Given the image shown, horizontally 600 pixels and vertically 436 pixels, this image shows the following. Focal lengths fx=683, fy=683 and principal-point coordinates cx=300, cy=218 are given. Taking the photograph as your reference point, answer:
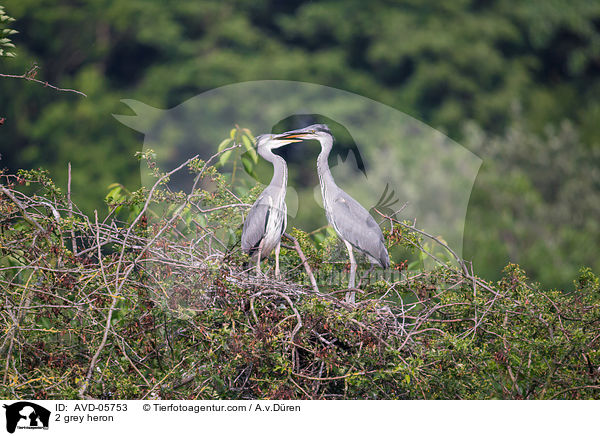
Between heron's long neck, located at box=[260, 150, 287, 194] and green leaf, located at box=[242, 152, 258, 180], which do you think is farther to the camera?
green leaf, located at box=[242, 152, 258, 180]

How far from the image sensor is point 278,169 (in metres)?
2.08

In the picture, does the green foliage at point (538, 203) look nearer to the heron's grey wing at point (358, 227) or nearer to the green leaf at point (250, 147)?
the green leaf at point (250, 147)

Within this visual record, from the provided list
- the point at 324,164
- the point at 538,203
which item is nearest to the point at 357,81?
the point at 538,203

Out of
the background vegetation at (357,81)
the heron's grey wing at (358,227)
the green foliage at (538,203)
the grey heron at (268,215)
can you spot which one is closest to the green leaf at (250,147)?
the grey heron at (268,215)

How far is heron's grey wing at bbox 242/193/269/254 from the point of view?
6.72 feet

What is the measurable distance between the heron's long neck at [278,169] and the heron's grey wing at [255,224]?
0.06 m

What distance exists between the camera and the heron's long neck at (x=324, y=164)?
6.98 feet

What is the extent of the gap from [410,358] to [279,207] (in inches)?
24.0

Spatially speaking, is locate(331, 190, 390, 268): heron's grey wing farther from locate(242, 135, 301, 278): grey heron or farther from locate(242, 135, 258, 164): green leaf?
locate(242, 135, 258, 164): green leaf

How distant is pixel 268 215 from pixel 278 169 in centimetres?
15

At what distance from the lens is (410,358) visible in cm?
175

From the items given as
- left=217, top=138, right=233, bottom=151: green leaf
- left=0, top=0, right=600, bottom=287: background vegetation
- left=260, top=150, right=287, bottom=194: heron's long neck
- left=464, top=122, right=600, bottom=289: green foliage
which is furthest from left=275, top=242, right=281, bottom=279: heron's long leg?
left=464, top=122, right=600, bottom=289: green foliage

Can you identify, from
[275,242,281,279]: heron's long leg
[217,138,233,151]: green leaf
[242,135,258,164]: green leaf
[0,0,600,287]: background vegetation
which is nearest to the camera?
[275,242,281,279]: heron's long leg

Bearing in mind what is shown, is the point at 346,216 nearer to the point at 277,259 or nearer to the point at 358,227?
the point at 358,227
